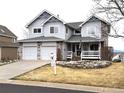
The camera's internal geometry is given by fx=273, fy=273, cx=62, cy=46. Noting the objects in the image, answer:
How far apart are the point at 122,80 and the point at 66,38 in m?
20.3

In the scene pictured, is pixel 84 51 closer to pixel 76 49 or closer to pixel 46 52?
pixel 76 49

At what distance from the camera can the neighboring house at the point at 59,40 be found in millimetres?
39344

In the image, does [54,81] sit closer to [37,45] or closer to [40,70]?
[40,70]

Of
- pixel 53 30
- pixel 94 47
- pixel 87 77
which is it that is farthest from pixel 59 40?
pixel 87 77

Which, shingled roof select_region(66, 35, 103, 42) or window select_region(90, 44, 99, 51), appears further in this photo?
window select_region(90, 44, 99, 51)

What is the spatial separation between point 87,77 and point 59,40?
16418 mm

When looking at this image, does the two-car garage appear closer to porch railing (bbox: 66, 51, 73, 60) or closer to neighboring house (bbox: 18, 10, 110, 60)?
neighboring house (bbox: 18, 10, 110, 60)

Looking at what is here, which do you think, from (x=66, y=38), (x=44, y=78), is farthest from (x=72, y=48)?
(x=44, y=78)

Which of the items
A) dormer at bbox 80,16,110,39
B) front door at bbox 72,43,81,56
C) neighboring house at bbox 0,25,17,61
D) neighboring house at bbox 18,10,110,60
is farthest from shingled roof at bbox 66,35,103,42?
neighboring house at bbox 0,25,17,61

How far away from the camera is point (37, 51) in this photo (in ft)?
133

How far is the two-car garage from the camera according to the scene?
39.6m

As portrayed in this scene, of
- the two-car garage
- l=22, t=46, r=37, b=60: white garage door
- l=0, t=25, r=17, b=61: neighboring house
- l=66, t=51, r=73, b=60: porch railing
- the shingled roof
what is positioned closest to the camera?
the shingled roof

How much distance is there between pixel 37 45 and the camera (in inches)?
1590

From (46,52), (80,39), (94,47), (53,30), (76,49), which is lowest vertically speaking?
(46,52)
